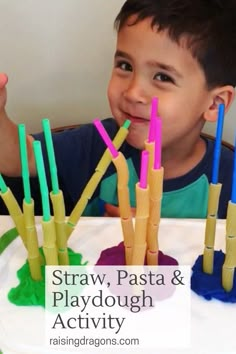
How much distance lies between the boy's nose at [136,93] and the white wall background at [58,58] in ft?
1.08

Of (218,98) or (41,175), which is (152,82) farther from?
(41,175)

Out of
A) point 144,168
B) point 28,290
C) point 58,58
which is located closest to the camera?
point 144,168

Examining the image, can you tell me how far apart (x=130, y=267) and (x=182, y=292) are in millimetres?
68

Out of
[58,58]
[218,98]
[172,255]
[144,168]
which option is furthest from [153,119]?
[58,58]

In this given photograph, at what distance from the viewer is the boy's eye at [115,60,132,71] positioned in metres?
0.80

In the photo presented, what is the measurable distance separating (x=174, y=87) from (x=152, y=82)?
0.03 metres

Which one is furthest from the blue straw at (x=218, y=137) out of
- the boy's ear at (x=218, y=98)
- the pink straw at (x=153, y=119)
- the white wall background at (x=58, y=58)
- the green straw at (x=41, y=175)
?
the white wall background at (x=58, y=58)

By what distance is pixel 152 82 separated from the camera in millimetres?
775

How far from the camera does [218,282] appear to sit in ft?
2.04

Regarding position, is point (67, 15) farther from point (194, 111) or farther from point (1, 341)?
point (1, 341)

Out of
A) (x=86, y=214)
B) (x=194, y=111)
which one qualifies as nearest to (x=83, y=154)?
(x=86, y=214)

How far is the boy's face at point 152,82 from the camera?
2.50 ft

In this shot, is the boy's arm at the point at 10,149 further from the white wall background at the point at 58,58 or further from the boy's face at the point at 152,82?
the white wall background at the point at 58,58

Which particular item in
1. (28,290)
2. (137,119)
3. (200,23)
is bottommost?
(28,290)
